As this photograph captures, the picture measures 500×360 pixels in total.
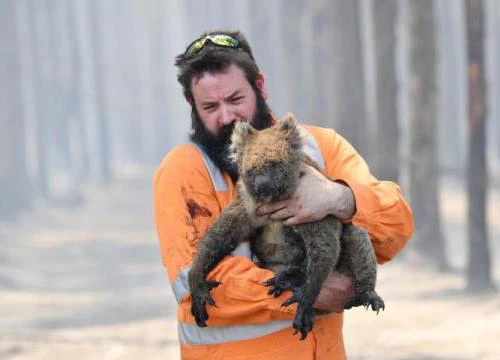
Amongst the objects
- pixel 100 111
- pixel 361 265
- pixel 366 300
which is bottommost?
pixel 100 111

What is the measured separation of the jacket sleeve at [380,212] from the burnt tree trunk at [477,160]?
9.62m

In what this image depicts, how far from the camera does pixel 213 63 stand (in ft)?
12.3

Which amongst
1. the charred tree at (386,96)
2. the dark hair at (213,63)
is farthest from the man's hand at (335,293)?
the charred tree at (386,96)

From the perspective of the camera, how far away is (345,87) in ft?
65.5

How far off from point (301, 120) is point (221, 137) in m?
25.7

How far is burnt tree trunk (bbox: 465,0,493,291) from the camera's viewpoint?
13.1m

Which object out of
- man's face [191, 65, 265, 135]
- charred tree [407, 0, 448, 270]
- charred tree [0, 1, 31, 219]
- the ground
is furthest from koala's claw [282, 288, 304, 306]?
charred tree [0, 1, 31, 219]

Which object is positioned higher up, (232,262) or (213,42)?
(213,42)

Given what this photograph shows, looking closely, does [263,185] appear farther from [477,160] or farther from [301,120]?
[301,120]

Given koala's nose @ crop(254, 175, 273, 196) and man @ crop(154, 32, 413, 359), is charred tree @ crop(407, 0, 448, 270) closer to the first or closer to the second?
man @ crop(154, 32, 413, 359)

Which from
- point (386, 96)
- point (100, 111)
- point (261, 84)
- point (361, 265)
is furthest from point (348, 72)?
point (100, 111)

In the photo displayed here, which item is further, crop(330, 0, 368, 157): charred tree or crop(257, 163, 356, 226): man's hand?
crop(330, 0, 368, 157): charred tree

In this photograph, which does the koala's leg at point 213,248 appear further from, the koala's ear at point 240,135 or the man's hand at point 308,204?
the koala's ear at point 240,135

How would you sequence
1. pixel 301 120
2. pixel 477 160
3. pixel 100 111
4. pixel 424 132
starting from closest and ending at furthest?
pixel 477 160, pixel 424 132, pixel 301 120, pixel 100 111
